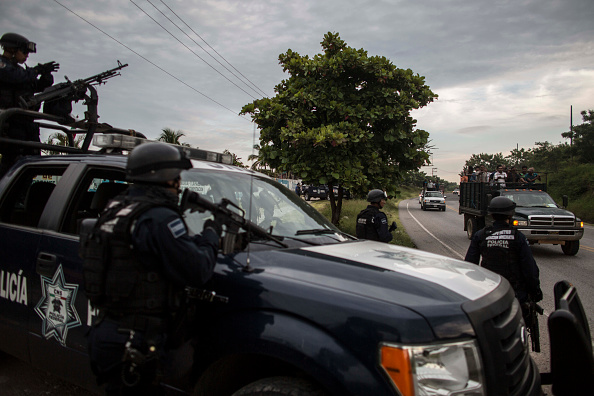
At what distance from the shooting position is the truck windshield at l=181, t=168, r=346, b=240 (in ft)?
8.54

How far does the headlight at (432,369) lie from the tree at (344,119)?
698cm

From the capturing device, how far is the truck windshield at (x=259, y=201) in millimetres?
2602

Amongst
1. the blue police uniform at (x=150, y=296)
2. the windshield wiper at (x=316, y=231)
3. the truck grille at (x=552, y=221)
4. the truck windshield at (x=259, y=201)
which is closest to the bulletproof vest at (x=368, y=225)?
the truck windshield at (x=259, y=201)

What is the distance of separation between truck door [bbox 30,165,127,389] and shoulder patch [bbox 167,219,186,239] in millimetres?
831

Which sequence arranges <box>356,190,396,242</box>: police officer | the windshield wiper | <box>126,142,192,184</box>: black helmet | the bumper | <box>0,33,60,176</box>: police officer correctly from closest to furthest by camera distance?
<box>126,142,192,184</box>: black helmet < the windshield wiper < <box>0,33,60,176</box>: police officer < <box>356,190,396,242</box>: police officer < the bumper

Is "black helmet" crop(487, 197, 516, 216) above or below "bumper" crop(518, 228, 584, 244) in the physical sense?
above

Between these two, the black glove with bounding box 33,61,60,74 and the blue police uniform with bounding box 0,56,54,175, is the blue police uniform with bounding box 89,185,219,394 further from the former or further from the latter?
the black glove with bounding box 33,61,60,74

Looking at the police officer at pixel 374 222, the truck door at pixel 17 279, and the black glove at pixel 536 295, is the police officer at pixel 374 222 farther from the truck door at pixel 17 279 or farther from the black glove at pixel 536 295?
the truck door at pixel 17 279

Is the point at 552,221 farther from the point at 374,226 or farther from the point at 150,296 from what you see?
the point at 150,296

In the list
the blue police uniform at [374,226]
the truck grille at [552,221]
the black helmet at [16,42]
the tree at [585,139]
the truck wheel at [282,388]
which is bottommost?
the truck wheel at [282,388]

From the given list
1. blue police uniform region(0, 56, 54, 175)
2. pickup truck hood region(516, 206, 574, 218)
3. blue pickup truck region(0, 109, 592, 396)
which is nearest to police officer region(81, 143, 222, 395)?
blue pickup truck region(0, 109, 592, 396)

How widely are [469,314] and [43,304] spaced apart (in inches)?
98.0

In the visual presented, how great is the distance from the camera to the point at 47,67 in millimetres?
4496

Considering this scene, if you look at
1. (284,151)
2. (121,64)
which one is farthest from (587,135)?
(121,64)
